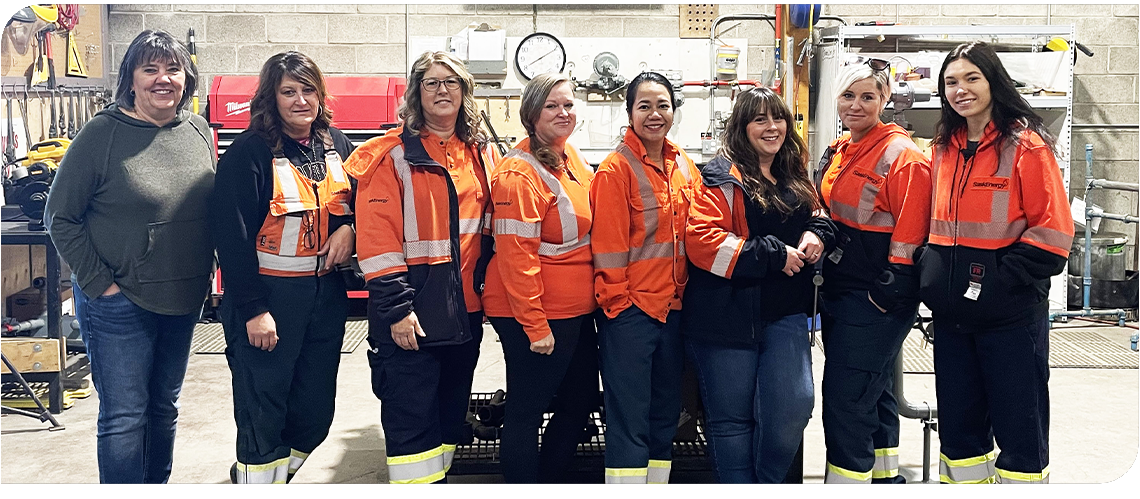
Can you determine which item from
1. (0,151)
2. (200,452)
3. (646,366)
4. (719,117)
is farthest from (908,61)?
(0,151)

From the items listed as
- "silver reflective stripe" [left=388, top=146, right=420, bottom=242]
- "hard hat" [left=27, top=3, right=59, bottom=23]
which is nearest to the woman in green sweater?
"silver reflective stripe" [left=388, top=146, right=420, bottom=242]

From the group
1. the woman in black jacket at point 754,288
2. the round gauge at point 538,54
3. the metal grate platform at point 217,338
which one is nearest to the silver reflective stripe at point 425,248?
the woman in black jacket at point 754,288

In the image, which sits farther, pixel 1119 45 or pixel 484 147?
pixel 1119 45

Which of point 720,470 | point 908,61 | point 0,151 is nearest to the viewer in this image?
point 720,470

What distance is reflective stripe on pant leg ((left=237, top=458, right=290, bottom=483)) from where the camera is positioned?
8.34 feet

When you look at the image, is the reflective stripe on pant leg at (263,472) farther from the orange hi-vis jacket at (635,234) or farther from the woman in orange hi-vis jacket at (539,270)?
the orange hi-vis jacket at (635,234)

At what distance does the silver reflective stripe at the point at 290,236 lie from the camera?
237 cm

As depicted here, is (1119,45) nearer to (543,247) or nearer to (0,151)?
(543,247)

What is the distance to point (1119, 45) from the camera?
633cm

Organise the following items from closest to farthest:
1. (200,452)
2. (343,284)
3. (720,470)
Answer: (720,470)
(343,284)
(200,452)

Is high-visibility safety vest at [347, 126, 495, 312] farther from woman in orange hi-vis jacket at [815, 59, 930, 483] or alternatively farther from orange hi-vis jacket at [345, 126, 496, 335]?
woman in orange hi-vis jacket at [815, 59, 930, 483]

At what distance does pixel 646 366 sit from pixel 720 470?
328mm

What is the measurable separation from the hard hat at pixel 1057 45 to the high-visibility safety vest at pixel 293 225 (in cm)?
500

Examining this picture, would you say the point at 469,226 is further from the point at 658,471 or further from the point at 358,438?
the point at 358,438
